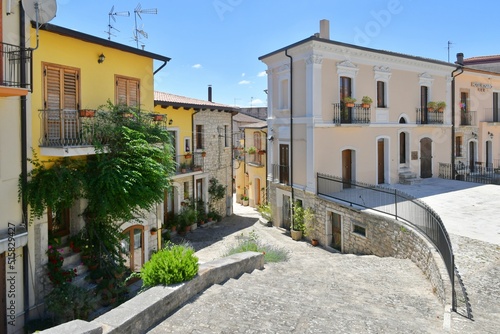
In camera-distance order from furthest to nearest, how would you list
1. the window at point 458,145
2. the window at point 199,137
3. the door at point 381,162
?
the window at point 458,145 < the window at point 199,137 < the door at point 381,162

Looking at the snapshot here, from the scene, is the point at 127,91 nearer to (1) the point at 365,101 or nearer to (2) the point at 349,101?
(2) the point at 349,101

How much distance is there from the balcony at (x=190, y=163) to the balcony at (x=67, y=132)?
9.90 meters

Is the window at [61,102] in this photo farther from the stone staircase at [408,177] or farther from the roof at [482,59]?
the roof at [482,59]

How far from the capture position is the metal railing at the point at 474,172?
71.7ft

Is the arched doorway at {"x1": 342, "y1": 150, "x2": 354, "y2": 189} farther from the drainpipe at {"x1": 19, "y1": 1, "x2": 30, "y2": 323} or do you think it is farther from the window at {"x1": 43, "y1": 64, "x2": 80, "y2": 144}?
the drainpipe at {"x1": 19, "y1": 1, "x2": 30, "y2": 323}

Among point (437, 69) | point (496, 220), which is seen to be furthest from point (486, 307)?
point (437, 69)

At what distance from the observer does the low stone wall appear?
4877 millimetres

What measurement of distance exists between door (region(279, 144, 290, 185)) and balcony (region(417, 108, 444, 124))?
7754 millimetres

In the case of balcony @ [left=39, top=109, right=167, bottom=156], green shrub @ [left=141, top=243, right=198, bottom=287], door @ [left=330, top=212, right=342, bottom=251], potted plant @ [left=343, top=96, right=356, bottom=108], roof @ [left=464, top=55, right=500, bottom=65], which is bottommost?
door @ [left=330, top=212, right=342, bottom=251]

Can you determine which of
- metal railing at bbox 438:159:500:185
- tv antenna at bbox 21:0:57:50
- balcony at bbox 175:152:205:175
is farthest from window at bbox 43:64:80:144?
metal railing at bbox 438:159:500:185

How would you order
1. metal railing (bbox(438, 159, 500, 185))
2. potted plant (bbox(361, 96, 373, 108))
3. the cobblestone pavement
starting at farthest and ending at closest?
metal railing (bbox(438, 159, 500, 185)) < potted plant (bbox(361, 96, 373, 108)) < the cobblestone pavement

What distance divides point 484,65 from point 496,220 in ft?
76.7

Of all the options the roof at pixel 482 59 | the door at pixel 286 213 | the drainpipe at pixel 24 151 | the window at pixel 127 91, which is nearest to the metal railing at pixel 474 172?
the door at pixel 286 213

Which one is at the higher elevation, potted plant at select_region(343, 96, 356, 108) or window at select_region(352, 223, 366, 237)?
potted plant at select_region(343, 96, 356, 108)
